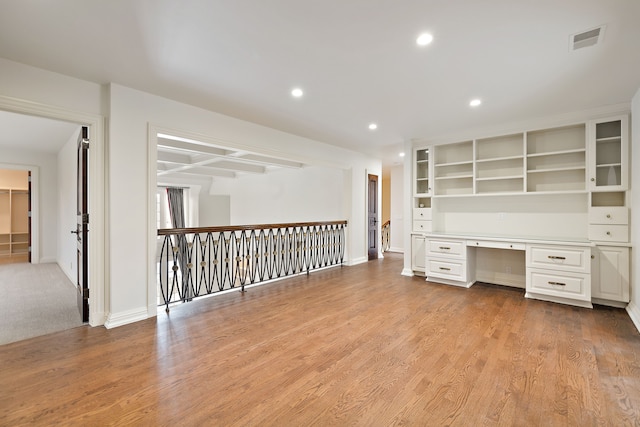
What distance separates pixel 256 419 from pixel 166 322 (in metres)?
1.97

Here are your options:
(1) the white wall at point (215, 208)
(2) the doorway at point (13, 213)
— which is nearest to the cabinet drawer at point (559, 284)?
(1) the white wall at point (215, 208)

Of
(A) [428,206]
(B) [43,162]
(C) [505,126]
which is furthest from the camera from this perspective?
(B) [43,162]

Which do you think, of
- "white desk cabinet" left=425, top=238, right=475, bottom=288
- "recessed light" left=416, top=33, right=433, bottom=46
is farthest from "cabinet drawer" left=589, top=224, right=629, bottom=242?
"recessed light" left=416, top=33, right=433, bottom=46

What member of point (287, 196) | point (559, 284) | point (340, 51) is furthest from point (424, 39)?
point (287, 196)

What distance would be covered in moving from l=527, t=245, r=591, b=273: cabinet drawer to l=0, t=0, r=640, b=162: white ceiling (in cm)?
183

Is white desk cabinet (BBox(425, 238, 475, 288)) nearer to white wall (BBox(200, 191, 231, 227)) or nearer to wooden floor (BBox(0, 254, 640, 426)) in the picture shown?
wooden floor (BBox(0, 254, 640, 426))

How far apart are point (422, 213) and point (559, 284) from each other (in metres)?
2.15

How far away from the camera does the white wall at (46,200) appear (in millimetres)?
6641

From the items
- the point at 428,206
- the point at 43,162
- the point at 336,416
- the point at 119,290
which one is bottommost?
the point at 336,416

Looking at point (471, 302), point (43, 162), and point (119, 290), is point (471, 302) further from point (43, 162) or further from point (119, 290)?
point (43, 162)

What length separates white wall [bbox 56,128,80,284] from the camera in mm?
4758

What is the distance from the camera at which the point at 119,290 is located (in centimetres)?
310

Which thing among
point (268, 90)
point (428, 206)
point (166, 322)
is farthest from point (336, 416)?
point (428, 206)

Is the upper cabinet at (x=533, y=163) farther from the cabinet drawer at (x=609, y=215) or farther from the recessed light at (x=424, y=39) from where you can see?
the recessed light at (x=424, y=39)
